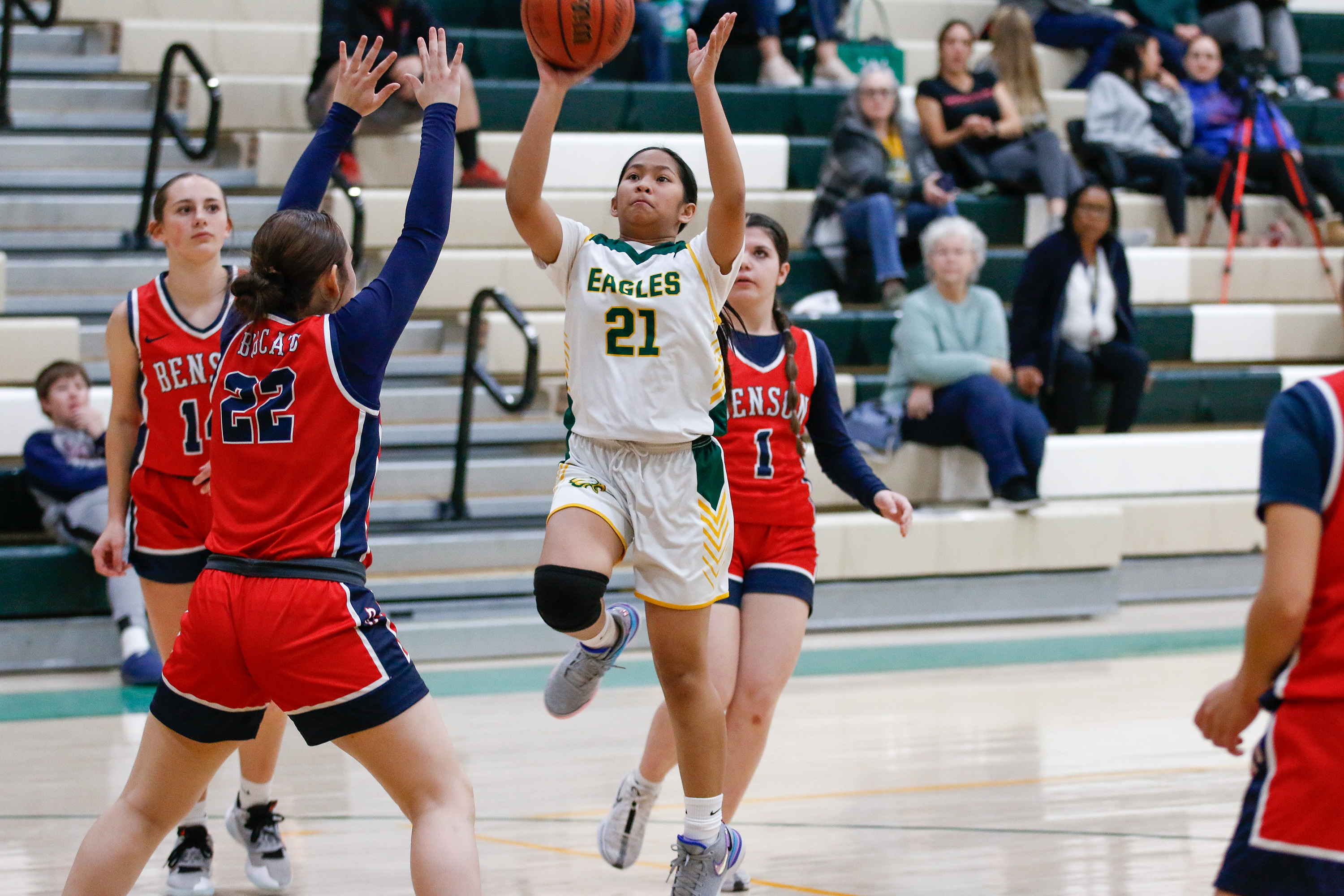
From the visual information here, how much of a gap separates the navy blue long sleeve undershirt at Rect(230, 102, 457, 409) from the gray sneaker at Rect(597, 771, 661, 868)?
1.28 m

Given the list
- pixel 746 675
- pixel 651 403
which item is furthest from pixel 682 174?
pixel 746 675

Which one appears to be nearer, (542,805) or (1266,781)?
(1266,781)

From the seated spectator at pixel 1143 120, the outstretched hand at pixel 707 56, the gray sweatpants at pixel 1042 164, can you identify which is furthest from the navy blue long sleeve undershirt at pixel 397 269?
the seated spectator at pixel 1143 120

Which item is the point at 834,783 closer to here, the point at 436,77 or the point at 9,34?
the point at 436,77

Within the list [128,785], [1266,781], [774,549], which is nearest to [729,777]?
[774,549]

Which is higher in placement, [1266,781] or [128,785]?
[1266,781]

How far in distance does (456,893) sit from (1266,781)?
1170 mm

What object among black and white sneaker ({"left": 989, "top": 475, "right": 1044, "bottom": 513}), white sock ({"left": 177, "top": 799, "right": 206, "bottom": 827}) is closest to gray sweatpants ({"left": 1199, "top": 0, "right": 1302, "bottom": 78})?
black and white sneaker ({"left": 989, "top": 475, "right": 1044, "bottom": 513})

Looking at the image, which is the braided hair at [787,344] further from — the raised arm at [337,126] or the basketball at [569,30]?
the raised arm at [337,126]

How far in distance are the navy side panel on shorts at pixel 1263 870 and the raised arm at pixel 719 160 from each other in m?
1.36

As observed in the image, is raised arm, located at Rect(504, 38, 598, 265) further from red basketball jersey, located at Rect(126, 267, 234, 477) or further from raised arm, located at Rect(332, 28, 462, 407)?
red basketball jersey, located at Rect(126, 267, 234, 477)

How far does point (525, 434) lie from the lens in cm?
675

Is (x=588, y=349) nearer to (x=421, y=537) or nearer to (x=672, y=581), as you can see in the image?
(x=672, y=581)

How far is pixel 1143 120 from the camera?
8.53 metres
